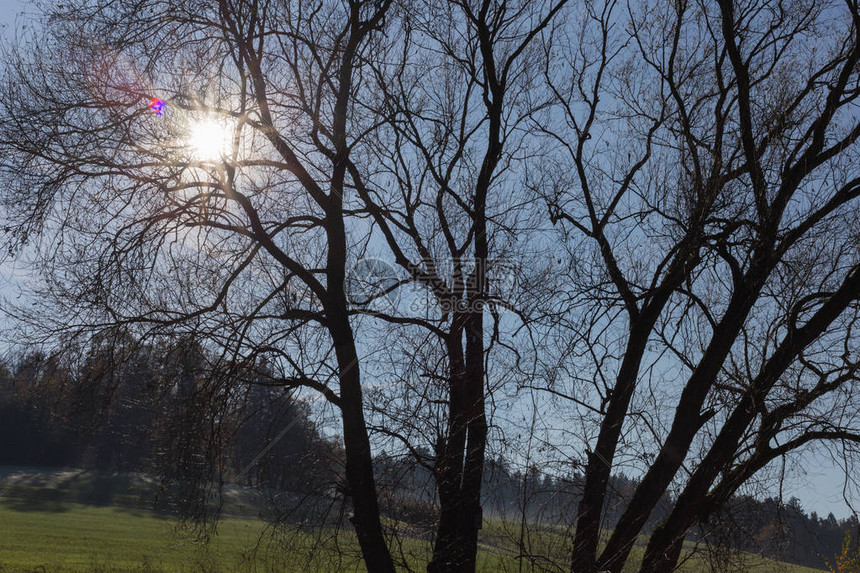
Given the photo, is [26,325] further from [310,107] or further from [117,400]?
[310,107]

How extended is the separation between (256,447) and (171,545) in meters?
1.48

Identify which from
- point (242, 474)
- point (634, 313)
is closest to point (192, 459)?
point (242, 474)

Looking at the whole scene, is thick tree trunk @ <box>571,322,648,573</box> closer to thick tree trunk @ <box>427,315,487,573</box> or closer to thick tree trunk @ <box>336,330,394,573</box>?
thick tree trunk @ <box>427,315,487,573</box>

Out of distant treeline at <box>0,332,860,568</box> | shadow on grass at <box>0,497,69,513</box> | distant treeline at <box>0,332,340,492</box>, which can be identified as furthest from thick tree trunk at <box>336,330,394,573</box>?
shadow on grass at <box>0,497,69,513</box>

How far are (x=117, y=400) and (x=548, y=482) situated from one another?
4907mm

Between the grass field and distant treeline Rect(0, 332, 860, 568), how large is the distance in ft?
0.78

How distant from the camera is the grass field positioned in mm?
5746

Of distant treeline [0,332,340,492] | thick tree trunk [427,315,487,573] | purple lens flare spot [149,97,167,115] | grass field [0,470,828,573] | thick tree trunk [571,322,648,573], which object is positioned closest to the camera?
grass field [0,470,828,573]

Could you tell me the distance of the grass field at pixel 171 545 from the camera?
575cm

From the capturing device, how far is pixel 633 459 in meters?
6.11

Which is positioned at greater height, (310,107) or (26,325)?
(310,107)

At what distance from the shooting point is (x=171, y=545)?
24.6 feet

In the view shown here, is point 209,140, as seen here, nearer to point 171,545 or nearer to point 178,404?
point 178,404

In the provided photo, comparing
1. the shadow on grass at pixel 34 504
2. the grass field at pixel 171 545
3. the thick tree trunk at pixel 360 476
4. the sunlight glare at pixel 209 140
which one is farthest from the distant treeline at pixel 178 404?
the shadow on grass at pixel 34 504
